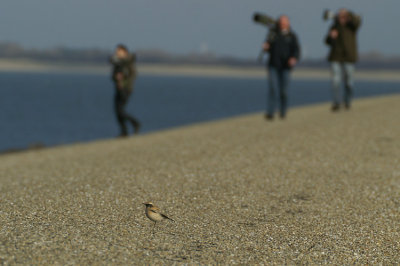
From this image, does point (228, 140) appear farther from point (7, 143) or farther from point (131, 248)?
point (7, 143)

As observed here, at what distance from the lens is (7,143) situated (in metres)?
29.4

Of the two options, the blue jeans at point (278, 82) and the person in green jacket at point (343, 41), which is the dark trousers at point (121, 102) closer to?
the blue jeans at point (278, 82)

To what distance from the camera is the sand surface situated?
3.91m

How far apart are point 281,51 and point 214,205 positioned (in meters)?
6.80

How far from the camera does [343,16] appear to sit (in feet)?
41.0

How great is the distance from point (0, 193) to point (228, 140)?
4.76m

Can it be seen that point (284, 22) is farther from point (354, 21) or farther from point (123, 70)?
point (123, 70)

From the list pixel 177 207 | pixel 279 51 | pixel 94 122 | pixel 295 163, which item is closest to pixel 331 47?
pixel 279 51

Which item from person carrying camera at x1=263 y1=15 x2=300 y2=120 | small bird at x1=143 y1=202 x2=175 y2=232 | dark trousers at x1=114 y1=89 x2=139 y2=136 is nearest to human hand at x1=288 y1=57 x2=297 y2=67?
person carrying camera at x1=263 y1=15 x2=300 y2=120

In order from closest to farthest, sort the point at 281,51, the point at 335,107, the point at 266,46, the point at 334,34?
1. the point at 281,51
2. the point at 266,46
3. the point at 334,34
4. the point at 335,107

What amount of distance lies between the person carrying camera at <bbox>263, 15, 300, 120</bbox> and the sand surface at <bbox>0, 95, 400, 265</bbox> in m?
2.86

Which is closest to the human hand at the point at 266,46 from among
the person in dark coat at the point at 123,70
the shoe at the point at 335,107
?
the person in dark coat at the point at 123,70

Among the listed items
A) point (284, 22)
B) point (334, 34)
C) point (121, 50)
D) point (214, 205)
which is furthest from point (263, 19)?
point (214, 205)

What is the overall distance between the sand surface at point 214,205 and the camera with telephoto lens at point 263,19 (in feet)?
11.9
